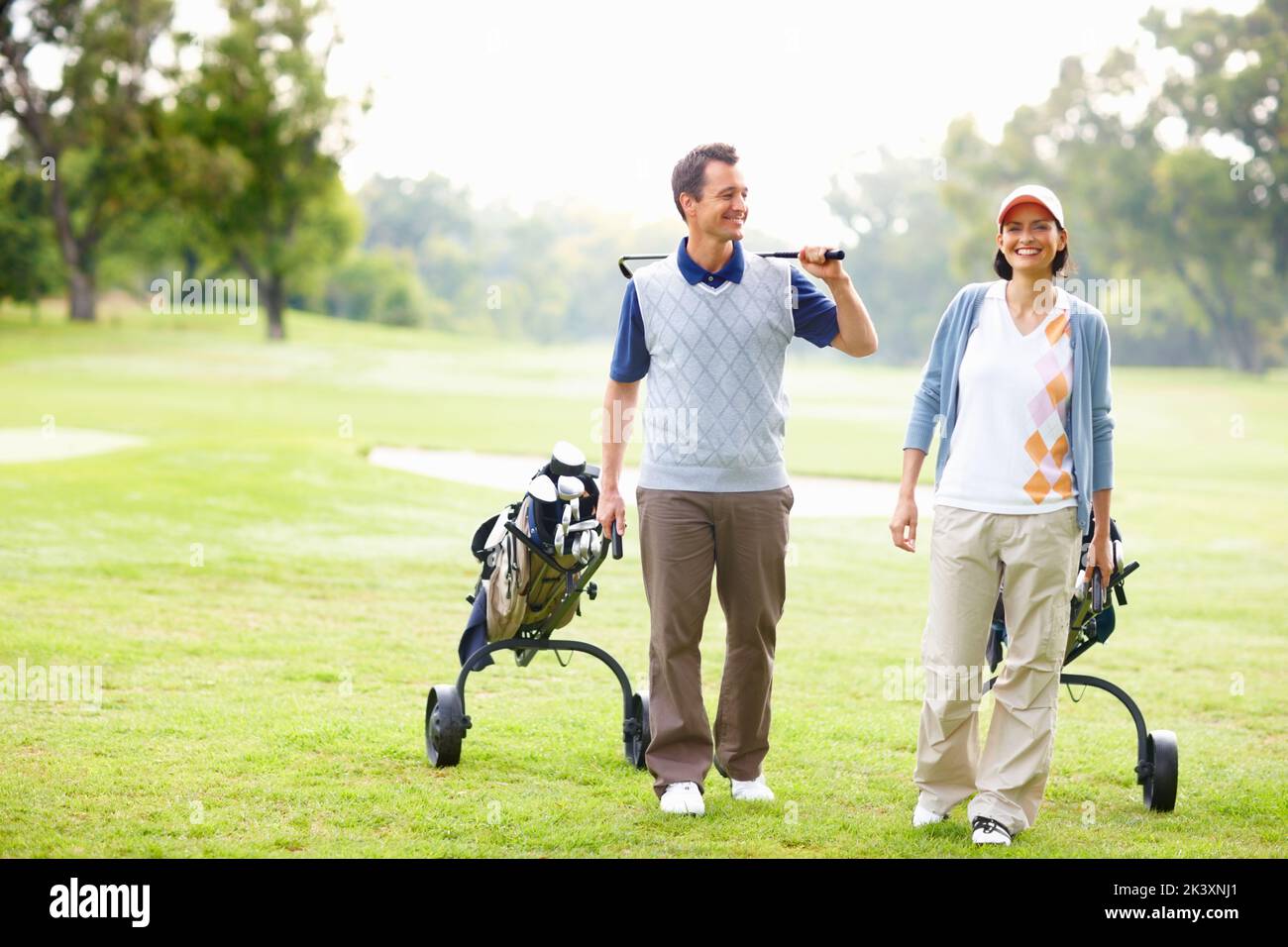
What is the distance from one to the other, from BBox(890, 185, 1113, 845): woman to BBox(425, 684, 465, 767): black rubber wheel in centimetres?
170

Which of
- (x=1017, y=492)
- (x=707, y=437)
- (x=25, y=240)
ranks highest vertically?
(x=25, y=240)

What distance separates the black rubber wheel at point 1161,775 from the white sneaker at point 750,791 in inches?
50.3

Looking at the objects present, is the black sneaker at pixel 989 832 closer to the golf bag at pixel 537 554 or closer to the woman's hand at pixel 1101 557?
the woman's hand at pixel 1101 557

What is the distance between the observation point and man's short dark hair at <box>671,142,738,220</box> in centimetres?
453

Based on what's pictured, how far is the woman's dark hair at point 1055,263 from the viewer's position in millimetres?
4420

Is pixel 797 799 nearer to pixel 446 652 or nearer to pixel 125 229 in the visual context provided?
pixel 446 652

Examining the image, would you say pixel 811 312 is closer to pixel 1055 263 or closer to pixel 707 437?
pixel 707 437

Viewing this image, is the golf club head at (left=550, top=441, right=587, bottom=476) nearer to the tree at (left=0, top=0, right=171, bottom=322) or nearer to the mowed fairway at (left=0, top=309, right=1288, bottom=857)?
the mowed fairway at (left=0, top=309, right=1288, bottom=857)

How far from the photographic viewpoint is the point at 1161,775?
16.2 feet

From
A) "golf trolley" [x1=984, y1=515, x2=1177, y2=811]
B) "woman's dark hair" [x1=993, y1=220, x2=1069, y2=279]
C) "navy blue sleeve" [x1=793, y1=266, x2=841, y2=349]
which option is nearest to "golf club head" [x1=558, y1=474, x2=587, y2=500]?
"navy blue sleeve" [x1=793, y1=266, x2=841, y2=349]

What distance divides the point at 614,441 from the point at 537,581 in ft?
2.41

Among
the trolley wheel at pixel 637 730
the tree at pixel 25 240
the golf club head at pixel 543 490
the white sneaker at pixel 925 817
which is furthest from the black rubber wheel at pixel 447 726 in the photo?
the tree at pixel 25 240

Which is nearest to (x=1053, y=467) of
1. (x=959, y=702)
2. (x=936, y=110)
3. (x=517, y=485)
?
(x=959, y=702)

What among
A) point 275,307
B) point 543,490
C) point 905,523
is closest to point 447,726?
point 543,490
